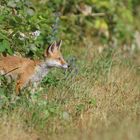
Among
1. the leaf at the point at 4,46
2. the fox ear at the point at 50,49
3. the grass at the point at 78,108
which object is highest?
the leaf at the point at 4,46

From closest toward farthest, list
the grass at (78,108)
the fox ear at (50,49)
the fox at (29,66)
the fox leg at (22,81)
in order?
the grass at (78,108), the fox leg at (22,81), the fox at (29,66), the fox ear at (50,49)

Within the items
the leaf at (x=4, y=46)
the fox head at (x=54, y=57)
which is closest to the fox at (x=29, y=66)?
the fox head at (x=54, y=57)

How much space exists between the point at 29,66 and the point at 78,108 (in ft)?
5.32

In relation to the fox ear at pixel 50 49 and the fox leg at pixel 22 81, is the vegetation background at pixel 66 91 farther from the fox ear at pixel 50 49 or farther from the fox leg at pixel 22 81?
the fox leg at pixel 22 81

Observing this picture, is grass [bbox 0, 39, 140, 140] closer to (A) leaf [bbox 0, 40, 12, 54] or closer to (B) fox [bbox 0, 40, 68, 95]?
(B) fox [bbox 0, 40, 68, 95]

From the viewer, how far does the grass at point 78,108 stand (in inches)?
306

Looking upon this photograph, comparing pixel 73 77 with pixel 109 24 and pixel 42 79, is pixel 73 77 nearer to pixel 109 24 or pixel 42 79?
pixel 42 79

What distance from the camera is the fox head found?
34.2 ft

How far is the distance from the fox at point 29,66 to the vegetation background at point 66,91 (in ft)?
0.45

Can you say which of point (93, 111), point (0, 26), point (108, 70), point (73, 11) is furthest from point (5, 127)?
point (73, 11)

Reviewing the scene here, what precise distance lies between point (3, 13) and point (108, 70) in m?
2.18

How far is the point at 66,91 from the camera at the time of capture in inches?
374

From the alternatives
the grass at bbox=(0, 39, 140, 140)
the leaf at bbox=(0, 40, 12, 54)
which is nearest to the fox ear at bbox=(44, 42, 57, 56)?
the grass at bbox=(0, 39, 140, 140)

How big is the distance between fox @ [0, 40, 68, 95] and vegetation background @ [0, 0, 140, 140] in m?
0.14
